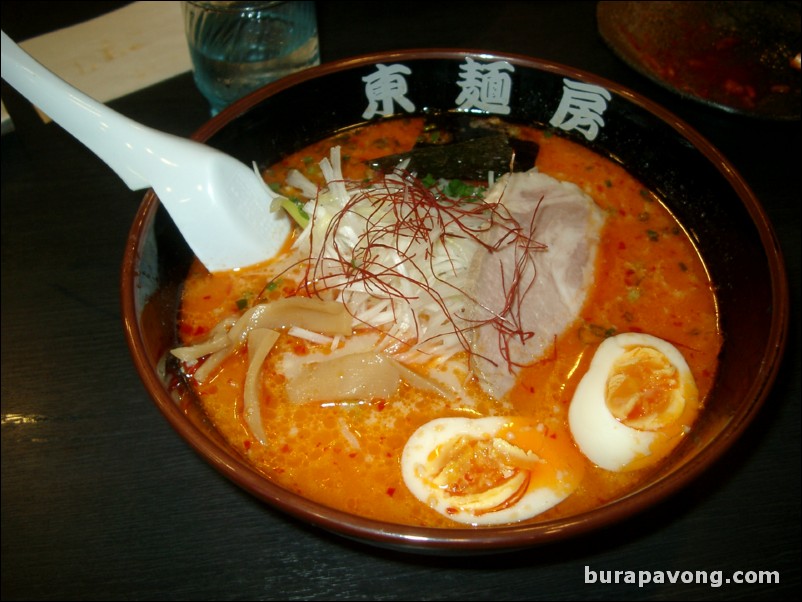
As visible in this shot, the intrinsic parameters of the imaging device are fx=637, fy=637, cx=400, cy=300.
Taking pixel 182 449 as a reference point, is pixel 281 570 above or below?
below

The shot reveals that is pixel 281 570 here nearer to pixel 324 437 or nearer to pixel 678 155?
pixel 324 437

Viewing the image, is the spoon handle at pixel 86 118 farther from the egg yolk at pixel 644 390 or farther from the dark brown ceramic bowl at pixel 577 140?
the egg yolk at pixel 644 390

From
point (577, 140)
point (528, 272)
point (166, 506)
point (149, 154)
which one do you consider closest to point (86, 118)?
point (149, 154)

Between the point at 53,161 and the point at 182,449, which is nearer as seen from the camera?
the point at 182,449

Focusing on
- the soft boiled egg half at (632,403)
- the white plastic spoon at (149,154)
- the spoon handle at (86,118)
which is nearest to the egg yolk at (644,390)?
the soft boiled egg half at (632,403)

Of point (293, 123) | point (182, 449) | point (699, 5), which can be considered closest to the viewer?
point (182, 449)

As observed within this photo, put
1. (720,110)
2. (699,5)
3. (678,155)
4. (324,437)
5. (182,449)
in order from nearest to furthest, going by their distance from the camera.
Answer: (324,437) → (182,449) → (678,155) → (720,110) → (699,5)

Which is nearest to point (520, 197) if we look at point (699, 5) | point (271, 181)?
point (271, 181)

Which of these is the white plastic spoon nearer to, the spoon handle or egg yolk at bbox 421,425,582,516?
the spoon handle

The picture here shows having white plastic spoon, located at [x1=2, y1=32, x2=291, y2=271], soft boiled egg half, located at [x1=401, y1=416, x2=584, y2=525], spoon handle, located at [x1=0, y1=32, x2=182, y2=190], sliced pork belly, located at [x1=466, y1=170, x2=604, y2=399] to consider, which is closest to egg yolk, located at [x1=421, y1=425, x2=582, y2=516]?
soft boiled egg half, located at [x1=401, y1=416, x2=584, y2=525]
